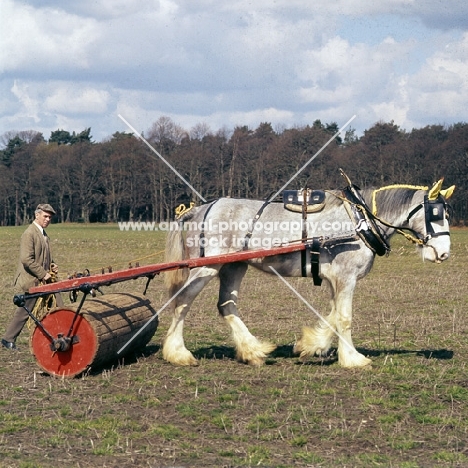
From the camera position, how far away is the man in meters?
9.97

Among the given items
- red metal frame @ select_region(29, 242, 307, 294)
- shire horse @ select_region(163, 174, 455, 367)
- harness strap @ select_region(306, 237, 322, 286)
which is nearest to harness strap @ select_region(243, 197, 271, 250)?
shire horse @ select_region(163, 174, 455, 367)

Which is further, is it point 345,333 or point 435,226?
point 345,333

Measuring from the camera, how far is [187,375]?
28.6 ft

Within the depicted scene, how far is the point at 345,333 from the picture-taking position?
914cm

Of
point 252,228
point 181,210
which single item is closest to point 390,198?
point 252,228

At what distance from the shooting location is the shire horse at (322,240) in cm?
910

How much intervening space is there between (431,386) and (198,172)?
5746 cm

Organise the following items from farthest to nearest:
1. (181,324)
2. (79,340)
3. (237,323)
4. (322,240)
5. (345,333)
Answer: (237,323)
(181,324)
(345,333)
(322,240)
(79,340)

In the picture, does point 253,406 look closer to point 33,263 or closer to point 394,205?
point 394,205

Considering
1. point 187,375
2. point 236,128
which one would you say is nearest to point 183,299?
point 187,375

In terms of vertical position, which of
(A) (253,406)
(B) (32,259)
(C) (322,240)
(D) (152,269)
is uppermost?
(C) (322,240)

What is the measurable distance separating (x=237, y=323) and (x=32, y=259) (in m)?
2.82

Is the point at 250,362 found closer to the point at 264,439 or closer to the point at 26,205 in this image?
the point at 264,439

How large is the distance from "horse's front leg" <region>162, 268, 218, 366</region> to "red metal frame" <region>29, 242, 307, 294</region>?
1.45 ft
